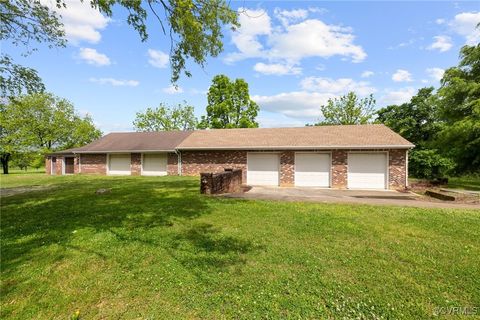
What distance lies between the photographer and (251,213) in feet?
23.2

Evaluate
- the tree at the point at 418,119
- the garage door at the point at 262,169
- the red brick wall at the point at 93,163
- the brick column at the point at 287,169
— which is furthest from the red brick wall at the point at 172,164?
the tree at the point at 418,119

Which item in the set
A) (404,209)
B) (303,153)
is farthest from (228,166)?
(404,209)

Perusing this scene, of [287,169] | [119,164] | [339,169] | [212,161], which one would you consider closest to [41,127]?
[119,164]

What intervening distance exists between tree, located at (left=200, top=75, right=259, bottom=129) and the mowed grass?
3022cm

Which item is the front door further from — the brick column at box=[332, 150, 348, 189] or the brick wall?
the brick column at box=[332, 150, 348, 189]

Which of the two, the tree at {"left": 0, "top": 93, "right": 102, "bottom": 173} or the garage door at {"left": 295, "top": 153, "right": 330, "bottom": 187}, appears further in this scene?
the tree at {"left": 0, "top": 93, "right": 102, "bottom": 173}

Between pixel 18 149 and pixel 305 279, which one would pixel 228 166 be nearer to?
pixel 305 279

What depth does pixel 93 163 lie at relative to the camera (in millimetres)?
21594

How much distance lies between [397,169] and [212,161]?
1146cm

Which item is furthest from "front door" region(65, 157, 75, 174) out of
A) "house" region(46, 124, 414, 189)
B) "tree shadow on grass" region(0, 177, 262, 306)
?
"tree shadow on grass" region(0, 177, 262, 306)

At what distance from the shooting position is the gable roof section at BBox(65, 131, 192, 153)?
797 inches

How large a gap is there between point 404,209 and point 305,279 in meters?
5.95

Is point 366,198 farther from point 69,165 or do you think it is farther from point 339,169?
point 69,165

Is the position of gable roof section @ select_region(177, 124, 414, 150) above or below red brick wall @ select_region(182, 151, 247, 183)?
above
